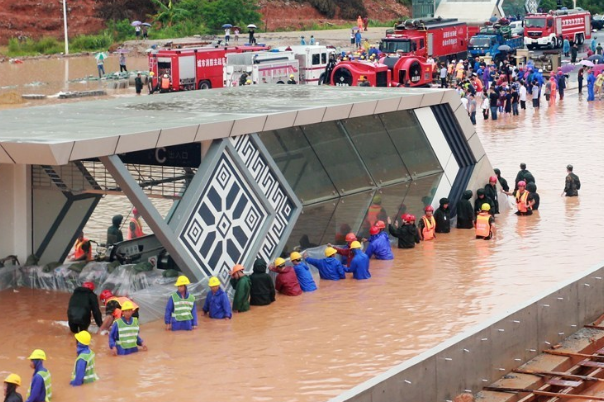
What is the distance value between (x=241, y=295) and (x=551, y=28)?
50103mm

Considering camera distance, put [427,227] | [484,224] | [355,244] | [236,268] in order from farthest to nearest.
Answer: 1. [427,227]
2. [484,224]
3. [355,244]
4. [236,268]

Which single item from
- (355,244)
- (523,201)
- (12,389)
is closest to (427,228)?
(523,201)

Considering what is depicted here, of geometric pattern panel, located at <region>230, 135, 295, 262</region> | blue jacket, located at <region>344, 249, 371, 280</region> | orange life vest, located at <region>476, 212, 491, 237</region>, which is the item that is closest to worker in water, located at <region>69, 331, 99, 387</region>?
geometric pattern panel, located at <region>230, 135, 295, 262</region>

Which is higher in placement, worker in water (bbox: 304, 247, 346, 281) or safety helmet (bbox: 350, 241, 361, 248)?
safety helmet (bbox: 350, 241, 361, 248)

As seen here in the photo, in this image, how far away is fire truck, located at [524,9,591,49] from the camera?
6412cm

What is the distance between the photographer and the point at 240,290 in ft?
57.1

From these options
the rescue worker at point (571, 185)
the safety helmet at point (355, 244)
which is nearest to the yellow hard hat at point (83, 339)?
the safety helmet at point (355, 244)

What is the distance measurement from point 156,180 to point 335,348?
199 inches

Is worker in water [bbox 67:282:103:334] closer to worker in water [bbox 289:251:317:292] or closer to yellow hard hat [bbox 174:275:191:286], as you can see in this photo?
yellow hard hat [bbox 174:275:191:286]

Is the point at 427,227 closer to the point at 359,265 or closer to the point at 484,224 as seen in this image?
the point at 484,224

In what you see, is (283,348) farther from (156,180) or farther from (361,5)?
(361,5)

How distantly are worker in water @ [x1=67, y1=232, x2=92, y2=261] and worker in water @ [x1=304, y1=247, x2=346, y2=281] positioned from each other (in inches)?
140

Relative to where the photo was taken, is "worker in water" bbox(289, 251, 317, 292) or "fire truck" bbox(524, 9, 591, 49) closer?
"worker in water" bbox(289, 251, 317, 292)

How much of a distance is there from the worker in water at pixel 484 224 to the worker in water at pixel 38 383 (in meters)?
10.8
